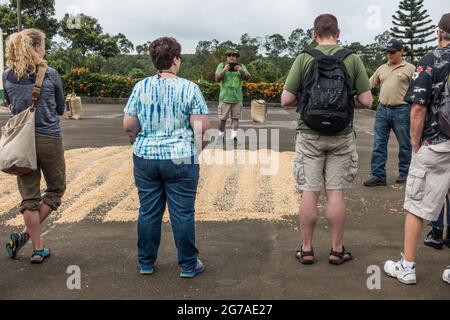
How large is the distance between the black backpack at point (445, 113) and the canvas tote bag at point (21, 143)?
286 centimetres

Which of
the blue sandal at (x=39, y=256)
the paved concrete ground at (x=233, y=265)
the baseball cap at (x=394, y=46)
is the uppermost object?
the baseball cap at (x=394, y=46)

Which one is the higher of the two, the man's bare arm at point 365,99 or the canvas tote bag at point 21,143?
the man's bare arm at point 365,99

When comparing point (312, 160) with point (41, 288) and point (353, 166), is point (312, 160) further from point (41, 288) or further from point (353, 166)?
point (41, 288)

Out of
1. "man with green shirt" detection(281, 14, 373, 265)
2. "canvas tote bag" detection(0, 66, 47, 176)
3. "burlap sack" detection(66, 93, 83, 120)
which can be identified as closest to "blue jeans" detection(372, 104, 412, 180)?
"man with green shirt" detection(281, 14, 373, 265)

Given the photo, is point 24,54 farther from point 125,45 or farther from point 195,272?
point 125,45

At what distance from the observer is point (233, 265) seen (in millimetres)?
3963

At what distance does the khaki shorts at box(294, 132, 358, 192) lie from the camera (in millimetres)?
3910

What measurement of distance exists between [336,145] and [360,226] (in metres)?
1.42

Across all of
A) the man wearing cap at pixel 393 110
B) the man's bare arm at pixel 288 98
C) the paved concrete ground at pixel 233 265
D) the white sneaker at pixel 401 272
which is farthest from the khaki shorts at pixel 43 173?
the man wearing cap at pixel 393 110

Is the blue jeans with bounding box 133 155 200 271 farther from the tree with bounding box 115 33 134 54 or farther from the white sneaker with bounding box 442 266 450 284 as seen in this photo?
the tree with bounding box 115 33 134 54

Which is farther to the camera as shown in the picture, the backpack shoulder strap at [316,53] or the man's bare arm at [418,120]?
the backpack shoulder strap at [316,53]

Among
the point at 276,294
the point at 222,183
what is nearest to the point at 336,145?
the point at 276,294

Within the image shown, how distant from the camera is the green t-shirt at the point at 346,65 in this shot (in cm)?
384

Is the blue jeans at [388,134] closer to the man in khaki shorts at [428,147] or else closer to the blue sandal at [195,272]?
the man in khaki shorts at [428,147]
